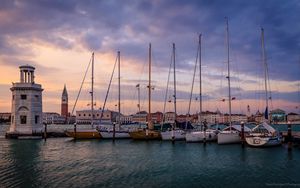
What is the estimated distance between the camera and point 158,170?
30781 mm

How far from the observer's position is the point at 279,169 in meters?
30.9

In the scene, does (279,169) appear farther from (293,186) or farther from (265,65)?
(265,65)

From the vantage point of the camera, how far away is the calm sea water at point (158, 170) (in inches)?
985

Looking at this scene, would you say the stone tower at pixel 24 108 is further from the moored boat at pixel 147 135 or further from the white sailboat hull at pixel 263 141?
the white sailboat hull at pixel 263 141

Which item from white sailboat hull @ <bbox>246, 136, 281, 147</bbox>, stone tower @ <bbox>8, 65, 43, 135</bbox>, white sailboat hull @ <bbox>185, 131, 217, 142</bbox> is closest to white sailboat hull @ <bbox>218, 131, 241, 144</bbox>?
white sailboat hull @ <bbox>246, 136, 281, 147</bbox>

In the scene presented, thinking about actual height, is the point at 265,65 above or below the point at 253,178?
above

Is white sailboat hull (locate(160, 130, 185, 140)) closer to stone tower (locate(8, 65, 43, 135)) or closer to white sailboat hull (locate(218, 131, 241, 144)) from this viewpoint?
white sailboat hull (locate(218, 131, 241, 144))

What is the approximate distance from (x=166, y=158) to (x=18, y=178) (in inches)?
722

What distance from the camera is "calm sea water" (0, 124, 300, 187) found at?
25008 mm

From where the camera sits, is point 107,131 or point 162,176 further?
point 107,131

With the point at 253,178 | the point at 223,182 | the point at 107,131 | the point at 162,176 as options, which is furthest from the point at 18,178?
the point at 107,131

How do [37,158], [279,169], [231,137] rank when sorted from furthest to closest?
1. [231,137]
2. [37,158]
3. [279,169]

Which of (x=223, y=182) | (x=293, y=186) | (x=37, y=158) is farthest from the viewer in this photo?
(x=37, y=158)

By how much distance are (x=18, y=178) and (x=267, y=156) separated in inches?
1130
